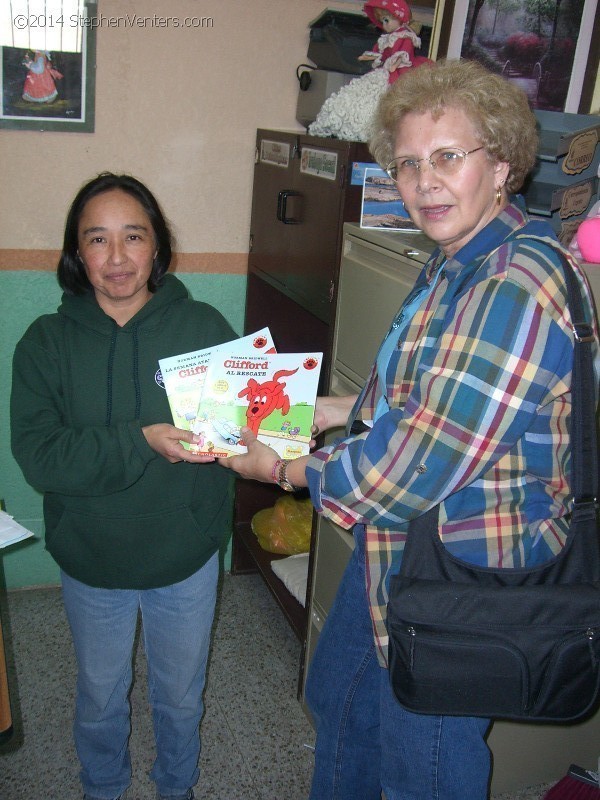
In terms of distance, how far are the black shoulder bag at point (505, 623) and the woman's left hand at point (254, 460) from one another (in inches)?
Answer: 14.4

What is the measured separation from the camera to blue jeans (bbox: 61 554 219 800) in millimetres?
1814

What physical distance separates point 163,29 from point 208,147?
415 mm

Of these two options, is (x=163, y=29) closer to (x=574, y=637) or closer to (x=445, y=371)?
(x=445, y=371)

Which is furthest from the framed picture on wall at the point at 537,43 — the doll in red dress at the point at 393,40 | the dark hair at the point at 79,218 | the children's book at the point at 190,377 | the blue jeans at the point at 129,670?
the blue jeans at the point at 129,670

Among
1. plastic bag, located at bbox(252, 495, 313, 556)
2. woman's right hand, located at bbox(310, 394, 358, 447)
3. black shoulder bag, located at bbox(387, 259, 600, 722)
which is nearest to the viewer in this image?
black shoulder bag, located at bbox(387, 259, 600, 722)

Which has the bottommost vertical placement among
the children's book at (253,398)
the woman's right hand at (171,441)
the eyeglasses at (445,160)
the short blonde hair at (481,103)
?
the woman's right hand at (171,441)

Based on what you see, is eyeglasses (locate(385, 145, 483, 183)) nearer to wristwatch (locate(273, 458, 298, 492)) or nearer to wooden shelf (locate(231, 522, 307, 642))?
wristwatch (locate(273, 458, 298, 492))

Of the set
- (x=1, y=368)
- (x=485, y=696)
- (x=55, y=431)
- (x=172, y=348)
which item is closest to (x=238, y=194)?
(x=1, y=368)

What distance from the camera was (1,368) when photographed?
2836mm

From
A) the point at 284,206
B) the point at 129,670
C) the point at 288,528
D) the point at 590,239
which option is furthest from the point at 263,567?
the point at 590,239

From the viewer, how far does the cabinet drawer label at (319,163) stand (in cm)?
219

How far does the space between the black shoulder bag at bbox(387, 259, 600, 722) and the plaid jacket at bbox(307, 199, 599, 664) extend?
0.11 feet

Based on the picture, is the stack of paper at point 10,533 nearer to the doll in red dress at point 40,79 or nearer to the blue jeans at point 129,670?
the blue jeans at point 129,670

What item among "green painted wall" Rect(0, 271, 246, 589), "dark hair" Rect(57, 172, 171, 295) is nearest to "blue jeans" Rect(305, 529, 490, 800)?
"dark hair" Rect(57, 172, 171, 295)
